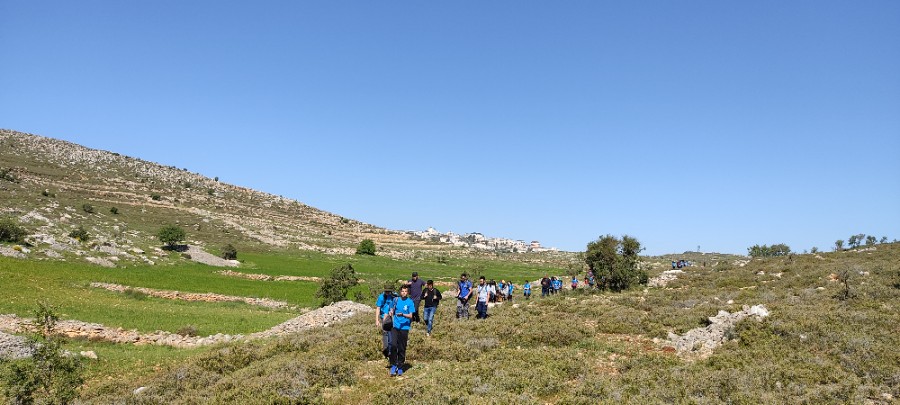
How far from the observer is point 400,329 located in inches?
499

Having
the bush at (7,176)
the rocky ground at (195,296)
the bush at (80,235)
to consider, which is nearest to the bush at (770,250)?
the rocky ground at (195,296)

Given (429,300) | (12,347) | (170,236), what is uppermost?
(170,236)

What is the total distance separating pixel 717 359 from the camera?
13453 mm

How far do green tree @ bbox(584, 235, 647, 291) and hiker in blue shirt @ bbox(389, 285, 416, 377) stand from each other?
90.4ft

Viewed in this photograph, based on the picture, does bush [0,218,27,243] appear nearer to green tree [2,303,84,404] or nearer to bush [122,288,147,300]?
bush [122,288,147,300]

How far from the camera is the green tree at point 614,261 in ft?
120

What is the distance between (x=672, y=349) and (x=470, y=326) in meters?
7.75

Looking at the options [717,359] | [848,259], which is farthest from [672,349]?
[848,259]

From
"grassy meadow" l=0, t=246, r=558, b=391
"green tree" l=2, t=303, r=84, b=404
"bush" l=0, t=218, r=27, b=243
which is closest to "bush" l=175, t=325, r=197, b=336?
"grassy meadow" l=0, t=246, r=558, b=391

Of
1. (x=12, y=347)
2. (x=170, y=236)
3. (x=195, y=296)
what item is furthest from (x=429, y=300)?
(x=170, y=236)

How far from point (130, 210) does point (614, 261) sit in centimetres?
9980

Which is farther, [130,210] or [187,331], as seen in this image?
[130,210]

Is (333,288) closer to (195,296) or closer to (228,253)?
(195,296)

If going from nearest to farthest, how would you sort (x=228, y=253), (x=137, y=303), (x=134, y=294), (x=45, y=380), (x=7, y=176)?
(x=45, y=380), (x=137, y=303), (x=134, y=294), (x=228, y=253), (x=7, y=176)
